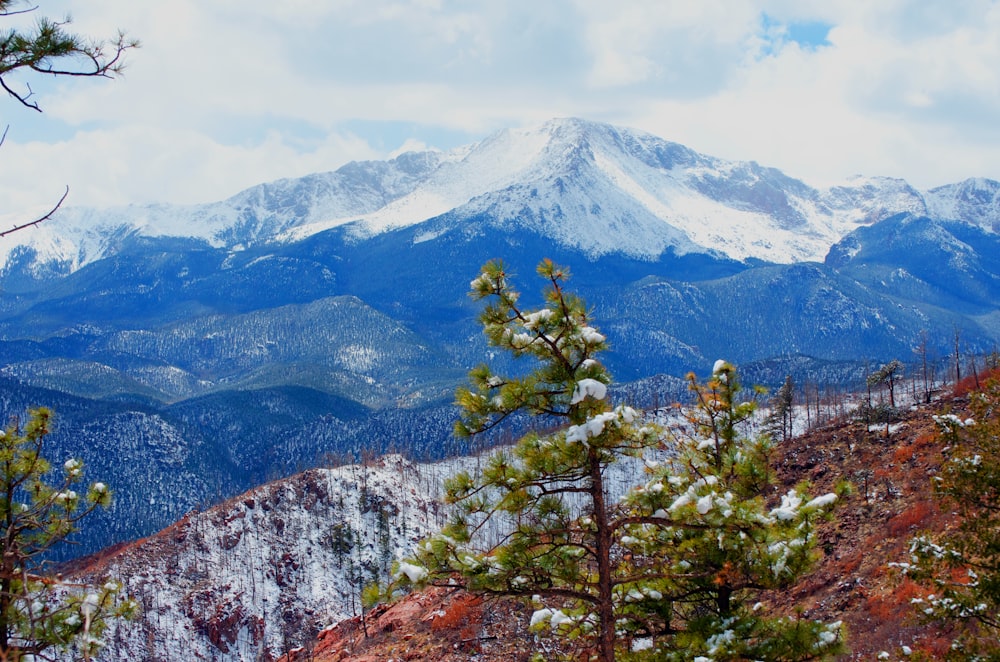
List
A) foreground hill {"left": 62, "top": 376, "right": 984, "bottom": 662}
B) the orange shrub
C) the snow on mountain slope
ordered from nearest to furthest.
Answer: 1. foreground hill {"left": 62, "top": 376, "right": 984, "bottom": 662}
2. the orange shrub
3. the snow on mountain slope

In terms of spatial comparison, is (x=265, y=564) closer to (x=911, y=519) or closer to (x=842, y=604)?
(x=911, y=519)

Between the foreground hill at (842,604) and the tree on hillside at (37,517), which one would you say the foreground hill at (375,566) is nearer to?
the foreground hill at (842,604)

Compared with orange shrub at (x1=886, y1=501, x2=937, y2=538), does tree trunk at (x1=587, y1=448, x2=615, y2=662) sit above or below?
above

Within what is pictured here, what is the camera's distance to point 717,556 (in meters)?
13.1

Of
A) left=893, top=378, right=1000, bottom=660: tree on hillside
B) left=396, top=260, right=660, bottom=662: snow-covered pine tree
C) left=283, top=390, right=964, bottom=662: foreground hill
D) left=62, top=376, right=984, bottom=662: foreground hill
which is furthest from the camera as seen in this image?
left=62, top=376, right=984, bottom=662: foreground hill

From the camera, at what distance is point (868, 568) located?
32.4 meters

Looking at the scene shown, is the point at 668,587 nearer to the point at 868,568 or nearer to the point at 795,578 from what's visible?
the point at 795,578

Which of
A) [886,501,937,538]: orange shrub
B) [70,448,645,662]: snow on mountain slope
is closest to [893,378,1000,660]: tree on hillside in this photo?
[886,501,937,538]: orange shrub

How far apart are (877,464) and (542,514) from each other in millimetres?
39502

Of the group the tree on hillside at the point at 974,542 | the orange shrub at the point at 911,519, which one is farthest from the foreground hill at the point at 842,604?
the tree on hillside at the point at 974,542

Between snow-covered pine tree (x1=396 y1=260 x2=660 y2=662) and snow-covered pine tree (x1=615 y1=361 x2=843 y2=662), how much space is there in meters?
1.05

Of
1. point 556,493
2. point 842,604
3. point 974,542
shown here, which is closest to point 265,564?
point 842,604

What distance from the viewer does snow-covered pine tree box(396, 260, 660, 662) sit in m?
12.3

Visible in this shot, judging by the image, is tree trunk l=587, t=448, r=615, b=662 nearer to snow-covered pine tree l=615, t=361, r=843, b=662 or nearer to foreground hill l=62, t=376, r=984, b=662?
snow-covered pine tree l=615, t=361, r=843, b=662
